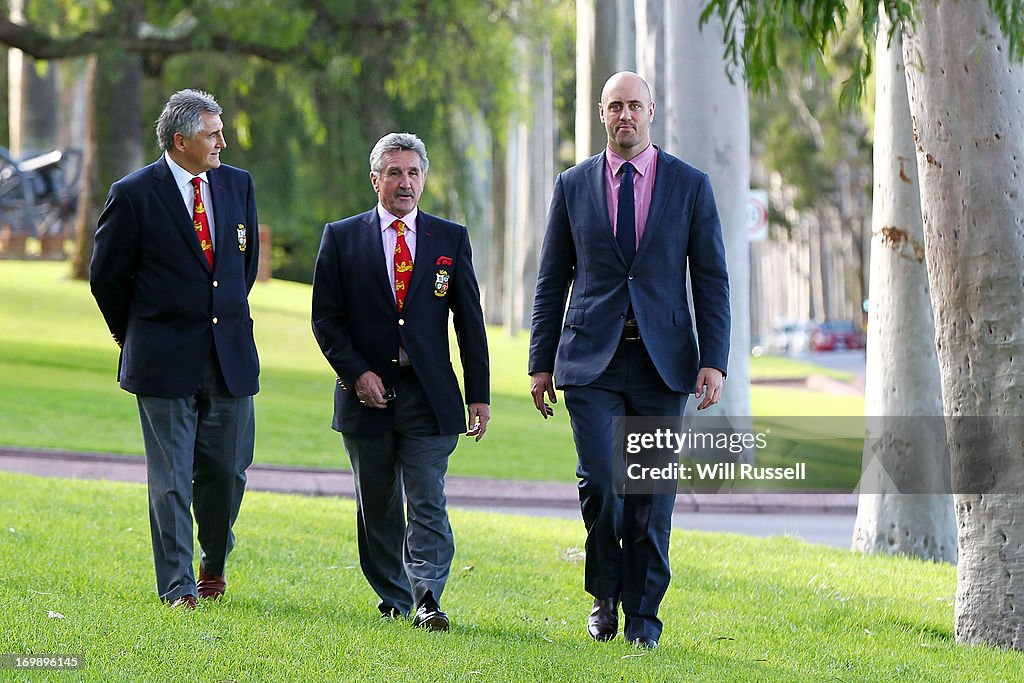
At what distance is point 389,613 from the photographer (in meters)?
6.36

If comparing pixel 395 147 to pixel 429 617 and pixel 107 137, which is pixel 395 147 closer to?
pixel 429 617

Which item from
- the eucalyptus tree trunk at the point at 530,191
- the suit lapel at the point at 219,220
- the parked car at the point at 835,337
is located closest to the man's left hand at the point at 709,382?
the suit lapel at the point at 219,220

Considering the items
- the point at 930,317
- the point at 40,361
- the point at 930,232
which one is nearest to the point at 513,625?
the point at 930,232

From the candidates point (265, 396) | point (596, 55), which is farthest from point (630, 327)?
point (265, 396)

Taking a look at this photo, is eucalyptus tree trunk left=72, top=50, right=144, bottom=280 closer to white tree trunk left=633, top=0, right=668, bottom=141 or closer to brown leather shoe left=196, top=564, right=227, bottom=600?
white tree trunk left=633, top=0, right=668, bottom=141

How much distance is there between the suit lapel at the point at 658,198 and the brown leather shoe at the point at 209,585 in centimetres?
231

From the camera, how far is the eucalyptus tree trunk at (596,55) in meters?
15.8

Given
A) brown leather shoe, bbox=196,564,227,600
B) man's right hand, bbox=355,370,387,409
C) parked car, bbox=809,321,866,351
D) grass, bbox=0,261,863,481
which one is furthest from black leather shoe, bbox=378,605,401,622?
parked car, bbox=809,321,866,351

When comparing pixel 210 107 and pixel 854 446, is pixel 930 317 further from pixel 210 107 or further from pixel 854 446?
pixel 854 446

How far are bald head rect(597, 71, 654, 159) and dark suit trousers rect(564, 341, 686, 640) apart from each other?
768 mm

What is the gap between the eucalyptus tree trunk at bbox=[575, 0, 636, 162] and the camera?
15773mm

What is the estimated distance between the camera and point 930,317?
989 centimetres

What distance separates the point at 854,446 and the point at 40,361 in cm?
1111

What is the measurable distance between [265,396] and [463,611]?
530 inches
